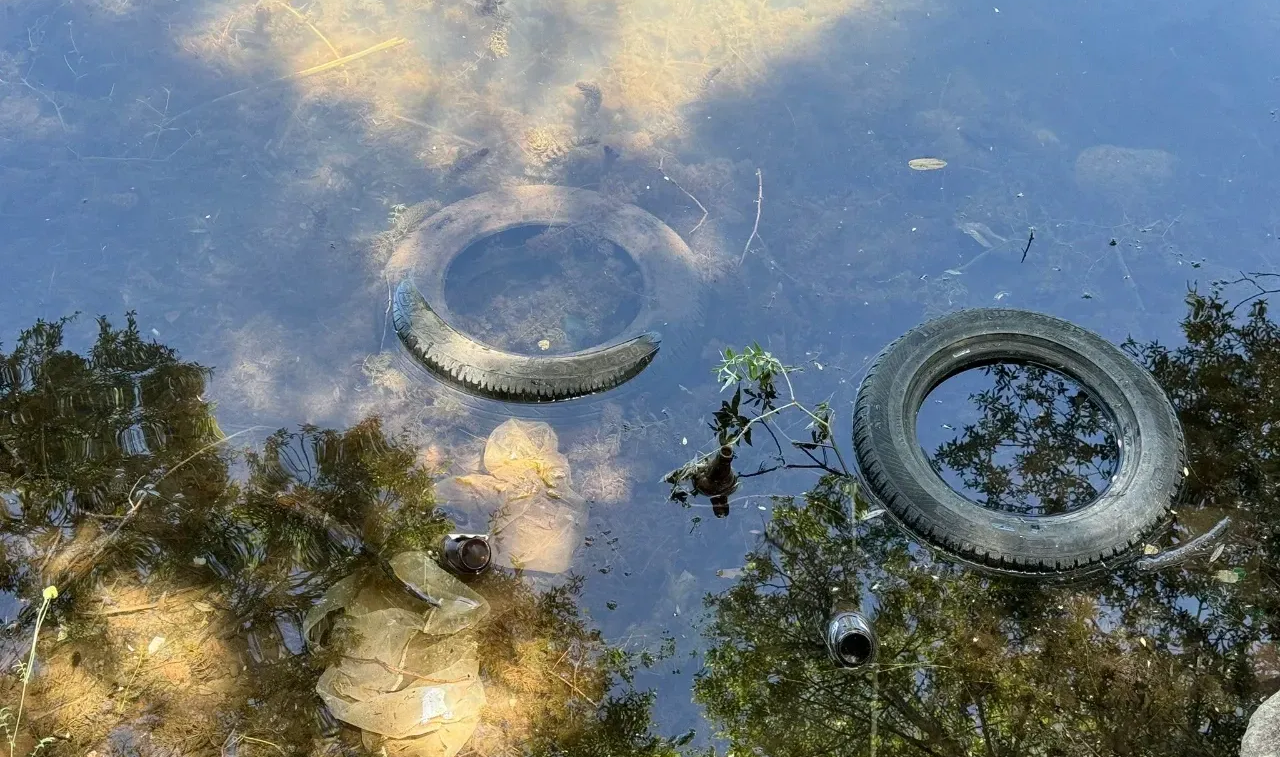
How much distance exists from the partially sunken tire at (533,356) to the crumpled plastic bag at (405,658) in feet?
3.67

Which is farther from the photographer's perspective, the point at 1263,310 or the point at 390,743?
the point at 1263,310

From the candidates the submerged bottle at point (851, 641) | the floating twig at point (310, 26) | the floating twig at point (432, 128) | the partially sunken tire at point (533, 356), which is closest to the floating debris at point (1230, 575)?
the submerged bottle at point (851, 641)

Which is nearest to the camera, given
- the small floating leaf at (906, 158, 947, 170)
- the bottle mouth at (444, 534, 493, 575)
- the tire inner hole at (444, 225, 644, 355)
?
the bottle mouth at (444, 534, 493, 575)

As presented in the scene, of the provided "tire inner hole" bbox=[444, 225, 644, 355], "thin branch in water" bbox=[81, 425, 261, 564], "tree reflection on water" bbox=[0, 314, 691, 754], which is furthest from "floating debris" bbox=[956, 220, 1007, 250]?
"thin branch in water" bbox=[81, 425, 261, 564]

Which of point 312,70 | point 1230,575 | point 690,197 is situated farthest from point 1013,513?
point 312,70

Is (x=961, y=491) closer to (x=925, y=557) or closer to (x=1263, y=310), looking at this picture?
(x=925, y=557)

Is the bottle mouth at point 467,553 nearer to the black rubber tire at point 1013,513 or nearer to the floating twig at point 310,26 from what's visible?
the black rubber tire at point 1013,513

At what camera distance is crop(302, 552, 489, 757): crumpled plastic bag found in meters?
4.06

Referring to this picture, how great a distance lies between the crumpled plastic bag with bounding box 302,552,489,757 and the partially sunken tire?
112 centimetres

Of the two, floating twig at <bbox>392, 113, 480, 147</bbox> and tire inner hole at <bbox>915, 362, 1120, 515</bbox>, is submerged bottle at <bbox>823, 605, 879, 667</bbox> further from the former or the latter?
floating twig at <bbox>392, 113, 480, 147</bbox>

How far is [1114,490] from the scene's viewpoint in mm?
4828

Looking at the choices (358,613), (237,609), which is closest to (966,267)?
(358,613)

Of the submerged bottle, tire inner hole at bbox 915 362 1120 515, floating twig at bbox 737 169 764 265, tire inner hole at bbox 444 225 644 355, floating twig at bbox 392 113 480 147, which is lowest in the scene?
the submerged bottle

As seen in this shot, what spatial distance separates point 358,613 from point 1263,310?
5.63m
